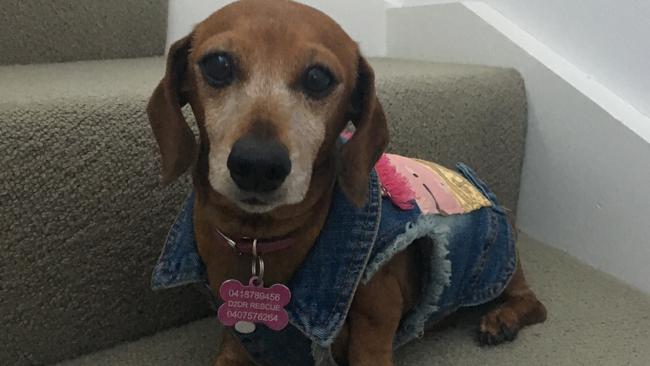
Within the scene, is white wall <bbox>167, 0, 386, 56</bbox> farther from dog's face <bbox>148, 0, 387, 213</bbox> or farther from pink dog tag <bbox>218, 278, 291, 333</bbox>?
pink dog tag <bbox>218, 278, 291, 333</bbox>

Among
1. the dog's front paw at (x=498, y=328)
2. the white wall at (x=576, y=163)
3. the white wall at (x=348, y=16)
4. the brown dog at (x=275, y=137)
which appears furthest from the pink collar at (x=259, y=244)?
the white wall at (x=348, y=16)

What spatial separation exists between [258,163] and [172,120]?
7.3 inches

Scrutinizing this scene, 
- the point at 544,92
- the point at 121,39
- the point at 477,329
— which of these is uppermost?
the point at 544,92

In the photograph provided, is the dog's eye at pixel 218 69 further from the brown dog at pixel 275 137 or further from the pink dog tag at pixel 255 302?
the pink dog tag at pixel 255 302

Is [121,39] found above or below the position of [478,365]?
above

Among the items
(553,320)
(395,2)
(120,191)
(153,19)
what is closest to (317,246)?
(120,191)

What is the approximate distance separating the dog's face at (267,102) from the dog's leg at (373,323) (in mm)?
132

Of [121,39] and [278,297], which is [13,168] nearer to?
[278,297]

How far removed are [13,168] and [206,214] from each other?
0.84 ft

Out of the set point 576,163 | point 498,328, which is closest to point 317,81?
point 498,328

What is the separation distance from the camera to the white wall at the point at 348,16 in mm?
1627

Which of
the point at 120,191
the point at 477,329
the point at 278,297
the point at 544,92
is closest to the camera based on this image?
the point at 278,297

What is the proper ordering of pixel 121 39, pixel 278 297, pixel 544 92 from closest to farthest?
pixel 278 297 < pixel 544 92 < pixel 121 39

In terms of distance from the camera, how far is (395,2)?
1.89 metres
